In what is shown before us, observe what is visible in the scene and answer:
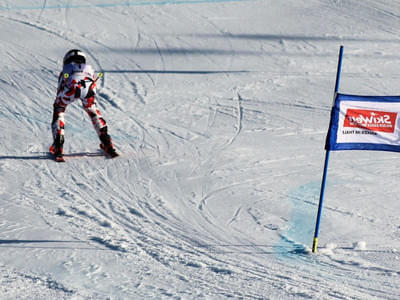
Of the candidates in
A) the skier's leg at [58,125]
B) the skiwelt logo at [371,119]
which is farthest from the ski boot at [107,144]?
the skiwelt logo at [371,119]

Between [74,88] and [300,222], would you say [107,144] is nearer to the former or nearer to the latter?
[74,88]

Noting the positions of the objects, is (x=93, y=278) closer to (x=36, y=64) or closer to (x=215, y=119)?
(x=215, y=119)

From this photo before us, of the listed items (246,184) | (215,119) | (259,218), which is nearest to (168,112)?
(215,119)

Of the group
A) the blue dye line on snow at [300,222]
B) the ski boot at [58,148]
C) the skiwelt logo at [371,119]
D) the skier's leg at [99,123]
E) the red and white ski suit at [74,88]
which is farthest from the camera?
the ski boot at [58,148]

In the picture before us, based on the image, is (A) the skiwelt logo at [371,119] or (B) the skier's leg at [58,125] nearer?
(A) the skiwelt logo at [371,119]

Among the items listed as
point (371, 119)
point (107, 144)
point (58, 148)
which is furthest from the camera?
point (107, 144)

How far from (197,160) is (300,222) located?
2239 mm

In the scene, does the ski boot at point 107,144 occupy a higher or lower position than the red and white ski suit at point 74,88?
lower

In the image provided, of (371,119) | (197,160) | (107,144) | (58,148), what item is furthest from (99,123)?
(371,119)

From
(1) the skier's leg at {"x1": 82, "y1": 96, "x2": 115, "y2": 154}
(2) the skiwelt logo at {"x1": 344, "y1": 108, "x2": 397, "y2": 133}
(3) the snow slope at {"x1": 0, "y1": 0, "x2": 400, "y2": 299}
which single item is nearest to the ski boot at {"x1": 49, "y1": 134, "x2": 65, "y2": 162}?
(3) the snow slope at {"x1": 0, "y1": 0, "x2": 400, "y2": 299}

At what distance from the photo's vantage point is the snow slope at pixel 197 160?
275 inches

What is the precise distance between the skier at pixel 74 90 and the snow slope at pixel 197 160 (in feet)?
1.24

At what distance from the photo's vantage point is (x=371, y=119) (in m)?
6.95

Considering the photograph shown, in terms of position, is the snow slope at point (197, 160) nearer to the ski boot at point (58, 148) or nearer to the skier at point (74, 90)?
the ski boot at point (58, 148)
